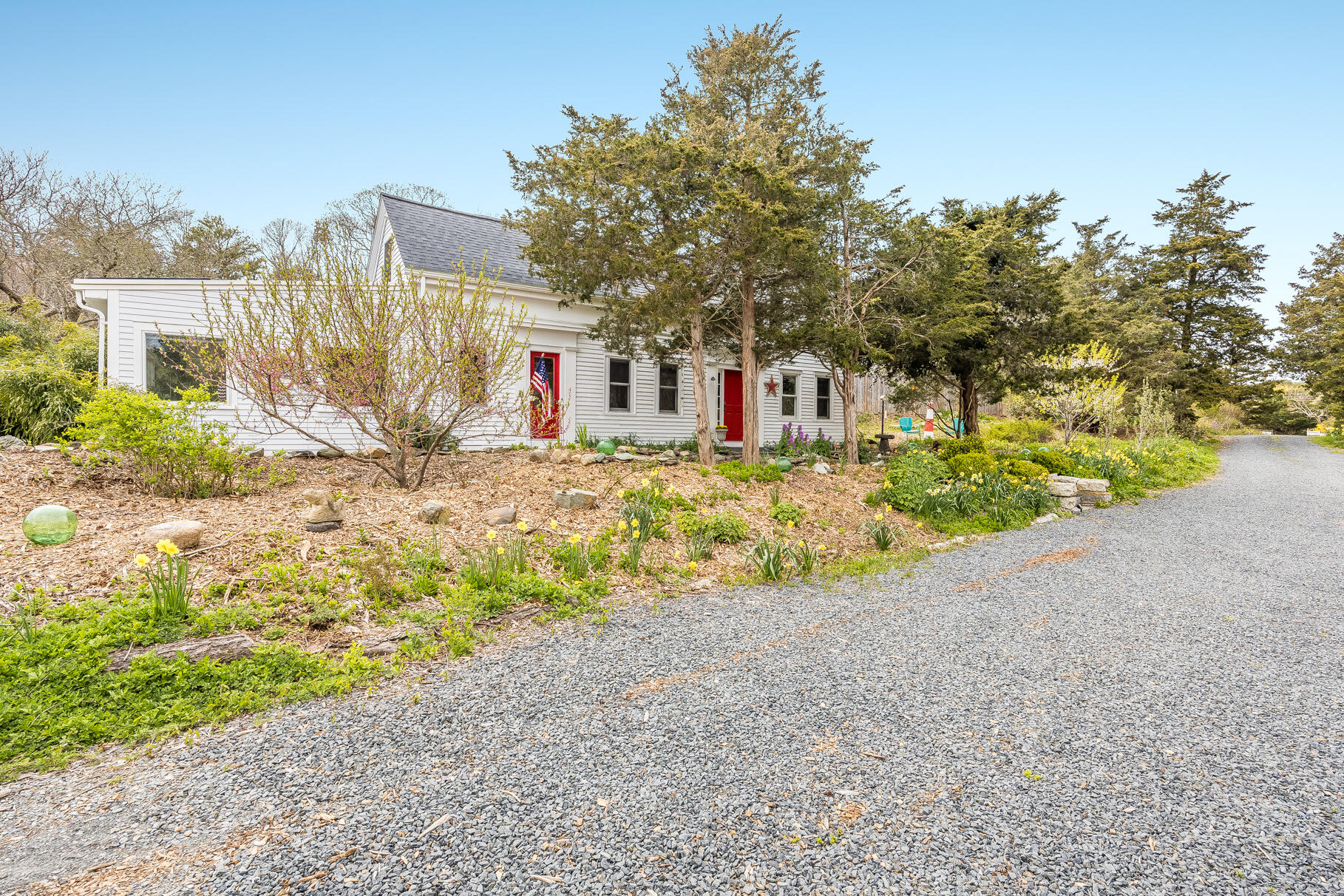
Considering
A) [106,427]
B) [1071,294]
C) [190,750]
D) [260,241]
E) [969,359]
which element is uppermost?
[260,241]

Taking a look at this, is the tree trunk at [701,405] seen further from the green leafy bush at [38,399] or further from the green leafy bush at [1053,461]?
the green leafy bush at [38,399]

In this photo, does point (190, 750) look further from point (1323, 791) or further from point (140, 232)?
point (140, 232)

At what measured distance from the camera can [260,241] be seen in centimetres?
2708

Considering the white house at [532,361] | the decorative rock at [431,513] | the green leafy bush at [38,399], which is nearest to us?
the decorative rock at [431,513]

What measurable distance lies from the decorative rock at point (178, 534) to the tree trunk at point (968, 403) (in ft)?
53.7

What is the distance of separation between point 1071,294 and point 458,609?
23.8 meters

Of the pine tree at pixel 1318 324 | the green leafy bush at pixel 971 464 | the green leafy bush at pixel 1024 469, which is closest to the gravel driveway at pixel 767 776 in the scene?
the green leafy bush at pixel 971 464

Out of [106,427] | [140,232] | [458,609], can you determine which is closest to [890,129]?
[458,609]

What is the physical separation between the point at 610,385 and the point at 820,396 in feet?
24.2

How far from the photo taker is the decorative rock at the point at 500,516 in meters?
5.59

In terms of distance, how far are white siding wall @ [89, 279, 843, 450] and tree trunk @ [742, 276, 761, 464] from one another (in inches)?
149

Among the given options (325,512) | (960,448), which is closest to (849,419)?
(960,448)

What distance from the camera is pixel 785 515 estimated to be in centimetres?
669

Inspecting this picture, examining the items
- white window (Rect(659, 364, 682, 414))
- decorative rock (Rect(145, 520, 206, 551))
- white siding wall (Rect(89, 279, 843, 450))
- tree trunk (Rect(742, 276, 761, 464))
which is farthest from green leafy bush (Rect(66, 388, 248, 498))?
white window (Rect(659, 364, 682, 414))
